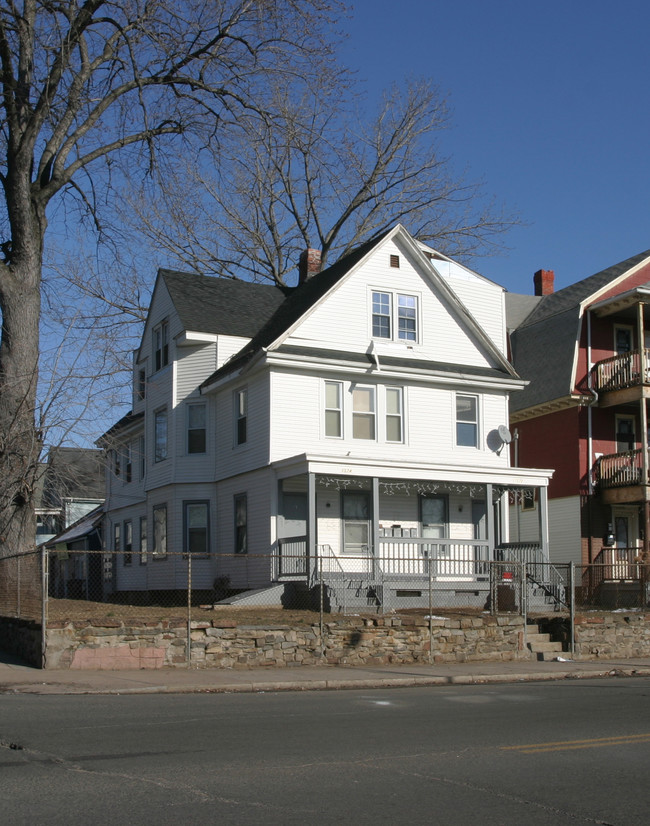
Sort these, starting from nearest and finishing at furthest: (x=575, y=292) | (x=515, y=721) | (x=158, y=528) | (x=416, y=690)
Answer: (x=515, y=721) < (x=416, y=690) < (x=158, y=528) < (x=575, y=292)

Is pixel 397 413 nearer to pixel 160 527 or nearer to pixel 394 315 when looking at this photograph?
pixel 394 315

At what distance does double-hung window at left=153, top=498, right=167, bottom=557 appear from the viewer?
28781 millimetres

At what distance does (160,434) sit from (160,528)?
9.59 feet

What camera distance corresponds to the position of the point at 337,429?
25.6 m

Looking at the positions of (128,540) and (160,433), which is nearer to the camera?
(160,433)

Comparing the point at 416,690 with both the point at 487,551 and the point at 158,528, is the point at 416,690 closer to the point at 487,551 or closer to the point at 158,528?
the point at 487,551

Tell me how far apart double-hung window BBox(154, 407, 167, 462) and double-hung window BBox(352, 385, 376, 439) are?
658 centimetres

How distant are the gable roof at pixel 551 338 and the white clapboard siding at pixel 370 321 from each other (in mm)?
5081

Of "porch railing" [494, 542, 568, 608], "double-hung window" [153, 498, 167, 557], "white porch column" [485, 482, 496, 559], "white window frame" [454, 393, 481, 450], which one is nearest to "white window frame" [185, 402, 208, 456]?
"double-hung window" [153, 498, 167, 557]

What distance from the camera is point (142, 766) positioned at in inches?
318

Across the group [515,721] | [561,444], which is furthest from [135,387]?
[515,721]

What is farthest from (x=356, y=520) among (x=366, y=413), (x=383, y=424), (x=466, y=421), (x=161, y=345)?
(x=161, y=345)

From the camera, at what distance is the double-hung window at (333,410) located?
25.5 m

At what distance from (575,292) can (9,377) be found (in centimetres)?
2221
